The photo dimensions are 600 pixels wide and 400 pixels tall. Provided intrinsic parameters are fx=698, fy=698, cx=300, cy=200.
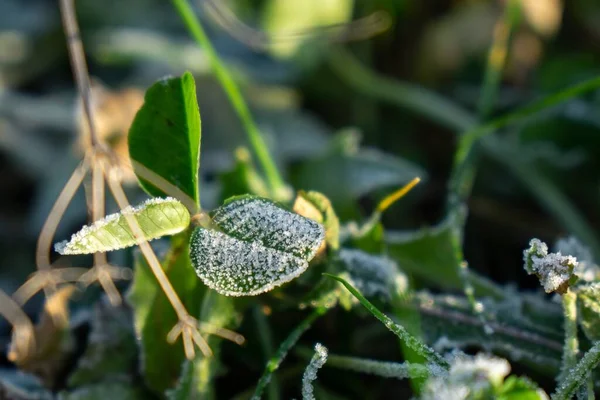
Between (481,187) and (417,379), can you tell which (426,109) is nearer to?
(481,187)

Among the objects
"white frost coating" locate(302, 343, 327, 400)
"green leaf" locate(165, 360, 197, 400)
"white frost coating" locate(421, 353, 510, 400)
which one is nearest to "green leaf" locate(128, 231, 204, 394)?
"green leaf" locate(165, 360, 197, 400)

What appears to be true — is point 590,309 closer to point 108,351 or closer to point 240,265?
point 240,265

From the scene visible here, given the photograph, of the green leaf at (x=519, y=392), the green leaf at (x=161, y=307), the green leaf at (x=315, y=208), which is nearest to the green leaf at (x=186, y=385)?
the green leaf at (x=161, y=307)

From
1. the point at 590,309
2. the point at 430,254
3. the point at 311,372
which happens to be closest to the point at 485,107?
the point at 430,254

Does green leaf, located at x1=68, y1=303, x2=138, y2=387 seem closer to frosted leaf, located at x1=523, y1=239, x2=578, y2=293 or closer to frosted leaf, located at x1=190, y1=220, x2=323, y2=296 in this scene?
frosted leaf, located at x1=190, y1=220, x2=323, y2=296

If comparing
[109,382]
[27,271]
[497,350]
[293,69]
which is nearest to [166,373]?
[109,382]
